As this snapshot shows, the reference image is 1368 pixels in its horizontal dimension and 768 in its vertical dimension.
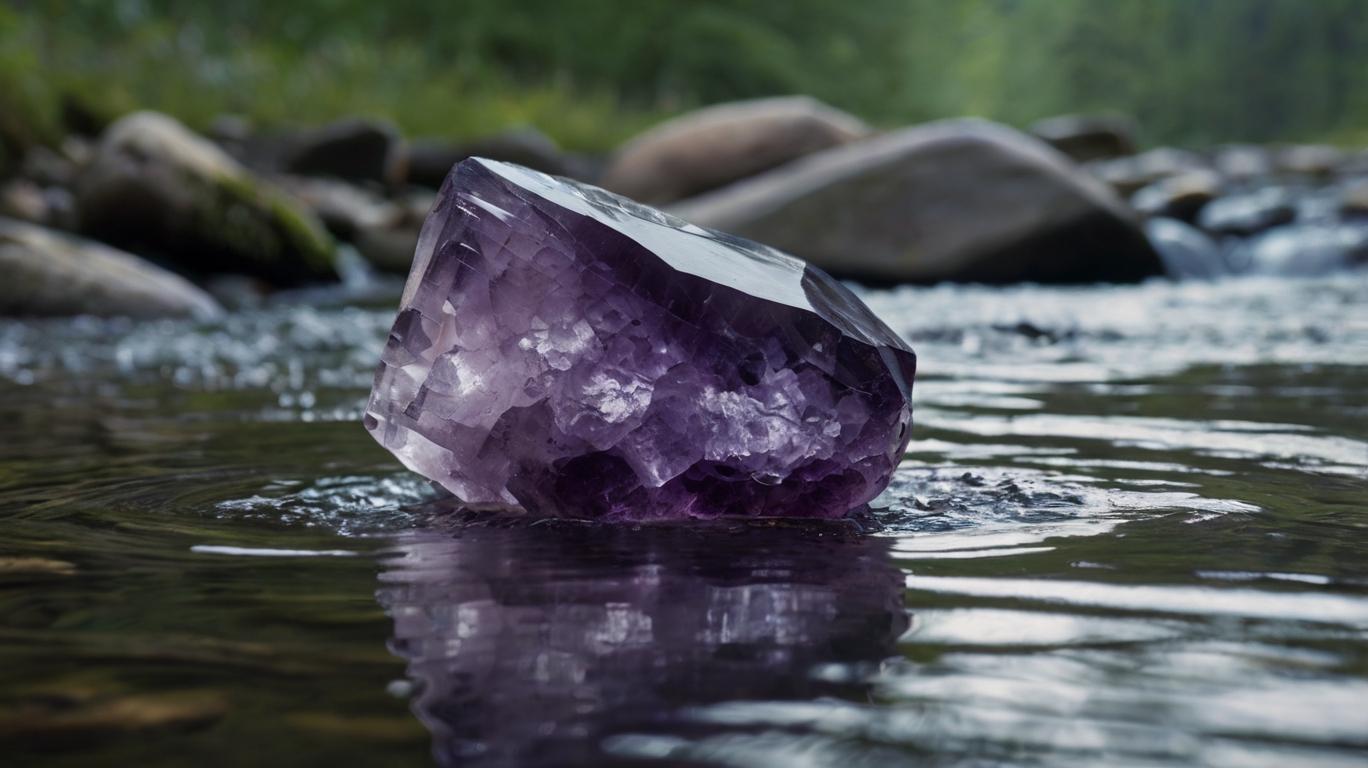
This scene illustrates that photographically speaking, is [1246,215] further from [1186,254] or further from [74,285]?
[74,285]

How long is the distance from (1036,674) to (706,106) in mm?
31065

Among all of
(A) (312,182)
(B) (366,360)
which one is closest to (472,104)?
(A) (312,182)

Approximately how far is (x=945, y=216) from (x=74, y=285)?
5092 mm

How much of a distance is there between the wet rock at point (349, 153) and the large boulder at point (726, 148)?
12.3 ft

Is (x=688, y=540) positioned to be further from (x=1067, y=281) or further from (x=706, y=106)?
(x=706, y=106)

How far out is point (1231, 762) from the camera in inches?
40.6

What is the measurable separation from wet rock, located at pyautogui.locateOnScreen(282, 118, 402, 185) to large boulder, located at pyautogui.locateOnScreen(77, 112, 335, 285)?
4.95 m

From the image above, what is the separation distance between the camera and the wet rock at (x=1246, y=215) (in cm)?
1091

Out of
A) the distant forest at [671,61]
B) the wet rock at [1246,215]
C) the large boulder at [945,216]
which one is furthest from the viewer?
the distant forest at [671,61]

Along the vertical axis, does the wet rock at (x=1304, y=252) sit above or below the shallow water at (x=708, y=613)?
above

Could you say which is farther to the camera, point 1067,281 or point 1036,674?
point 1067,281

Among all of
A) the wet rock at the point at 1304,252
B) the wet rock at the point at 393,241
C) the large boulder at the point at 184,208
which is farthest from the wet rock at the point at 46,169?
the wet rock at the point at 1304,252

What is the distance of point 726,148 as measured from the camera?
1203cm

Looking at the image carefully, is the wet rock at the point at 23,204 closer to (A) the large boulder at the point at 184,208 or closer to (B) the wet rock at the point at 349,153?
(A) the large boulder at the point at 184,208
